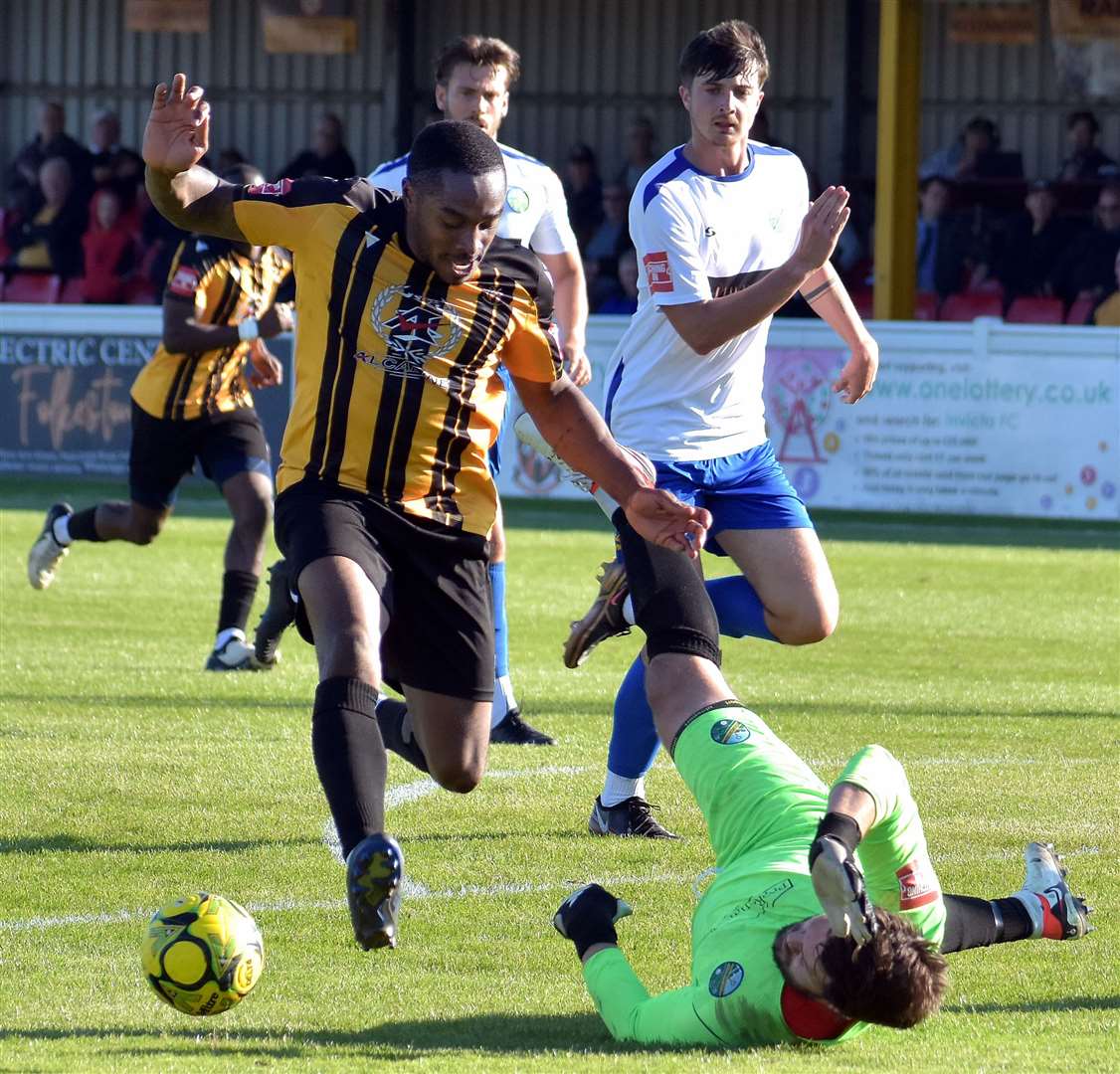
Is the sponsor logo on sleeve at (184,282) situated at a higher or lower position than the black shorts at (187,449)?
higher

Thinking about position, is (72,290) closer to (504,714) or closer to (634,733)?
(504,714)

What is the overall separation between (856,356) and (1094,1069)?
2.85 metres

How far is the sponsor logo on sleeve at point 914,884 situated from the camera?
4.20 m

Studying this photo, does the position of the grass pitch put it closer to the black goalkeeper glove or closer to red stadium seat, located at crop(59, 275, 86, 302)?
the black goalkeeper glove

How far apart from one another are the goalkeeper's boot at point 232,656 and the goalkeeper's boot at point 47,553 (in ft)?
4.87

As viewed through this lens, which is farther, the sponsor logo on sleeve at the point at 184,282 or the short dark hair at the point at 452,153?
the sponsor logo on sleeve at the point at 184,282

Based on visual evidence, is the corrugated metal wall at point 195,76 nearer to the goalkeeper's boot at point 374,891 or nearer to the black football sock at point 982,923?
the black football sock at point 982,923

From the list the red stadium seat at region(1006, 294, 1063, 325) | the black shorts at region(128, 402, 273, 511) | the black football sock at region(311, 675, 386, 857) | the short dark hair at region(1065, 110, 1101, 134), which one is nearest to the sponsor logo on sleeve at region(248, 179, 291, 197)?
the black football sock at region(311, 675, 386, 857)

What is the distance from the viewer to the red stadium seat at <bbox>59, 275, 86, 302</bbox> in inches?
875

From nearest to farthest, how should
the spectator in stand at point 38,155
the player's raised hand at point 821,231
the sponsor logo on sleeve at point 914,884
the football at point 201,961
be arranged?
the football at point 201,961 → the sponsor logo on sleeve at point 914,884 → the player's raised hand at point 821,231 → the spectator in stand at point 38,155

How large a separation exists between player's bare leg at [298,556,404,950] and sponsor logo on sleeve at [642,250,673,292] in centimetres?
159

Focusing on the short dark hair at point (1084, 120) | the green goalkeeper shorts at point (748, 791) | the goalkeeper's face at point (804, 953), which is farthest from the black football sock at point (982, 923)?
the short dark hair at point (1084, 120)

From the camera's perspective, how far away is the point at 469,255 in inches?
185

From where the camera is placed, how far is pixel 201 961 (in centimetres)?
408
